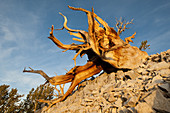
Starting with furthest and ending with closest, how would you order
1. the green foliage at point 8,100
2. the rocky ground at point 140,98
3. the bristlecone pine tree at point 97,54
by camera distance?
the green foliage at point 8,100 → the bristlecone pine tree at point 97,54 → the rocky ground at point 140,98

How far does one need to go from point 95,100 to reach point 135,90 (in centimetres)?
144

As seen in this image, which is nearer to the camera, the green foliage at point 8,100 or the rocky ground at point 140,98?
the rocky ground at point 140,98

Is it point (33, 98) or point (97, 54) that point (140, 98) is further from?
point (33, 98)

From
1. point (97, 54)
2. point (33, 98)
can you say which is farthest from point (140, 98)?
point (33, 98)

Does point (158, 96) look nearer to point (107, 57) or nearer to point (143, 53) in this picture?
point (107, 57)

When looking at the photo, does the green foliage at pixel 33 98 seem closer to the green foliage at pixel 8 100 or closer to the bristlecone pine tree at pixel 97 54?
the green foliage at pixel 8 100

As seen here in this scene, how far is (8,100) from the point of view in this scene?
52.9 ft

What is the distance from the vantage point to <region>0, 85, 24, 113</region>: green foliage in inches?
581

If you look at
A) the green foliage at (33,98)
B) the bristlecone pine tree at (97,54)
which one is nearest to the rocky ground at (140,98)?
the bristlecone pine tree at (97,54)

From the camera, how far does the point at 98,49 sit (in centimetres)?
597

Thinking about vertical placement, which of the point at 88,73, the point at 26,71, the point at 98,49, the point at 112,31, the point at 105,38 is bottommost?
the point at 88,73

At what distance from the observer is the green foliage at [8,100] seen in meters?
14.8

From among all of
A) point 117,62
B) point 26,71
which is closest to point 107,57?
point 117,62

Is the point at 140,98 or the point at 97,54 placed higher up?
the point at 97,54
